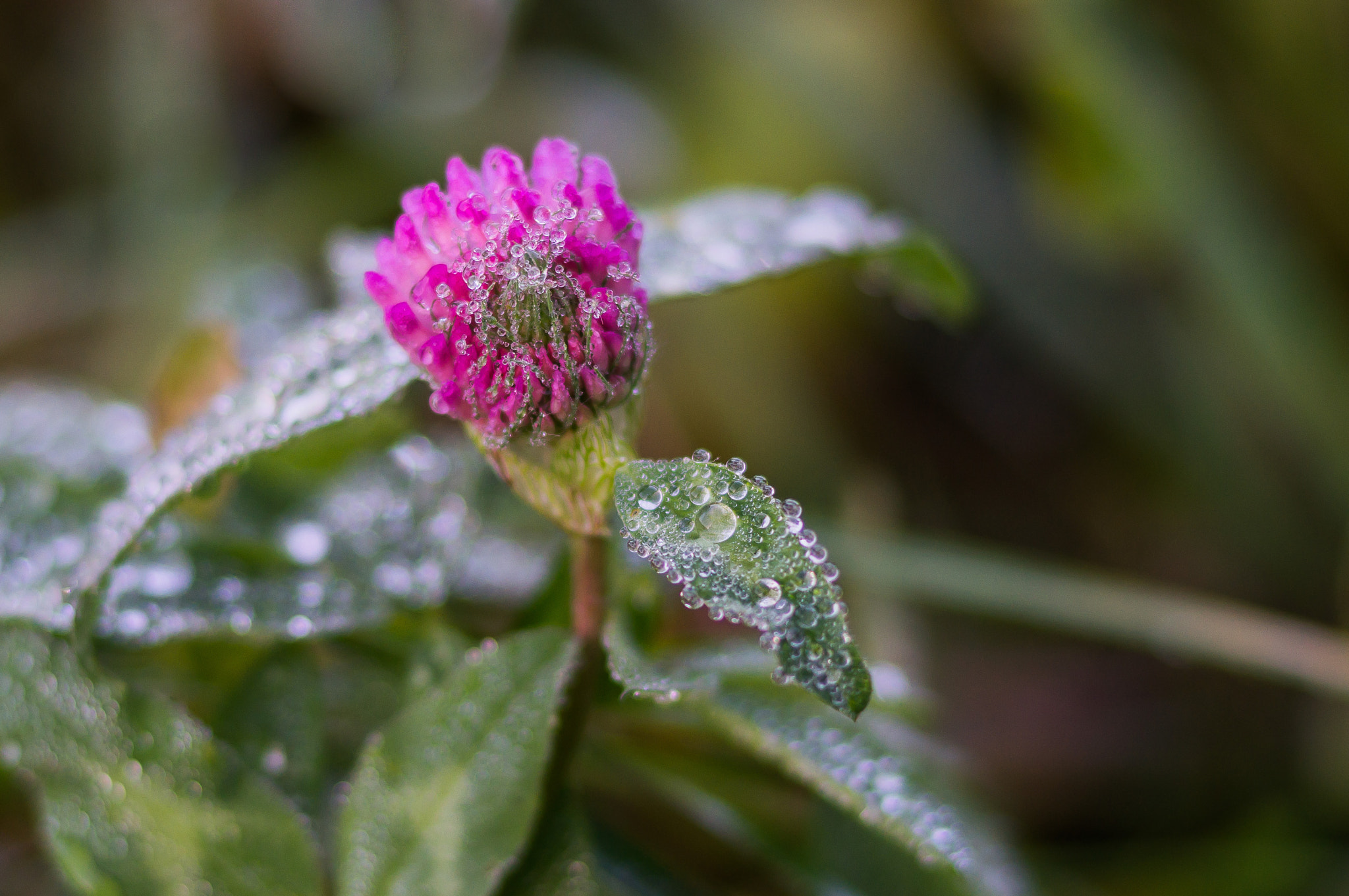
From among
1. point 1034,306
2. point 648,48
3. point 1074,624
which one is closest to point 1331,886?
point 1074,624

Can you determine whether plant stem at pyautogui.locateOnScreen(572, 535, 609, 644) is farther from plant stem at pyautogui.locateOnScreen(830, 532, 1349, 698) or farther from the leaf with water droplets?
plant stem at pyautogui.locateOnScreen(830, 532, 1349, 698)

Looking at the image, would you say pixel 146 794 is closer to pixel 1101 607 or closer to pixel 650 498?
pixel 650 498

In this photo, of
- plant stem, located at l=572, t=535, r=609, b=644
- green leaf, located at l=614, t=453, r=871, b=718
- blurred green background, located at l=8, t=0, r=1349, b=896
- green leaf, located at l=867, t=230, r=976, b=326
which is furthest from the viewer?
blurred green background, located at l=8, t=0, r=1349, b=896

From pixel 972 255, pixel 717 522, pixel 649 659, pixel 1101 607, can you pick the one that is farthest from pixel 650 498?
pixel 972 255

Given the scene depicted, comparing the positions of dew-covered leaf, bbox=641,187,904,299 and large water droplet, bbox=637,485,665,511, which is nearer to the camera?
large water droplet, bbox=637,485,665,511

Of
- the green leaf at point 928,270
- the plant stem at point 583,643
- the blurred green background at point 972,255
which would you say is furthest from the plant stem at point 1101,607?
the plant stem at point 583,643

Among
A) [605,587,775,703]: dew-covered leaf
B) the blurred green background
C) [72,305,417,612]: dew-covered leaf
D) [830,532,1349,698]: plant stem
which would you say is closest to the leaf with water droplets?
[605,587,775,703]: dew-covered leaf

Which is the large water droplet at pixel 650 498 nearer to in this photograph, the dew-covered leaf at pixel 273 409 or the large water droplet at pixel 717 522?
the large water droplet at pixel 717 522

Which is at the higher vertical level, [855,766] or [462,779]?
[855,766]
